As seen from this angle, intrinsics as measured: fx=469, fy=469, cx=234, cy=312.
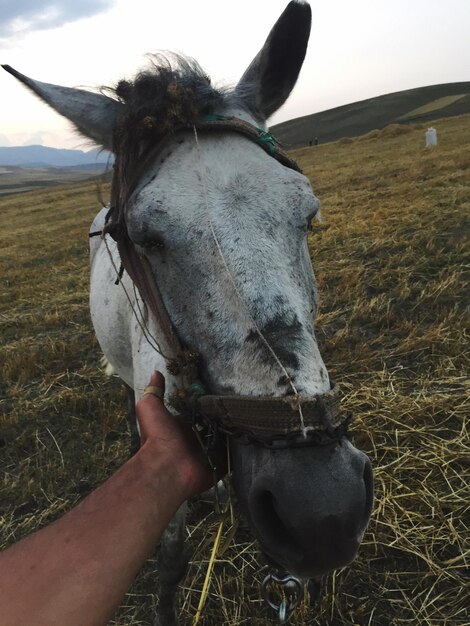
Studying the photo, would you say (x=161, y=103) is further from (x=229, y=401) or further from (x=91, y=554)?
(x=91, y=554)

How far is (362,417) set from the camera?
4242 mm

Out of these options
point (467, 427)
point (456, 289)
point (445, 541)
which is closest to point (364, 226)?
point (456, 289)

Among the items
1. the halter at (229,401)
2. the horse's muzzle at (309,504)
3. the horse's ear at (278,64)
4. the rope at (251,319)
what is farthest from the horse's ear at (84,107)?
the horse's muzzle at (309,504)

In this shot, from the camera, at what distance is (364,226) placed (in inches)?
390

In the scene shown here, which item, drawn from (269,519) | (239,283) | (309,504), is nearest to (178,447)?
(269,519)

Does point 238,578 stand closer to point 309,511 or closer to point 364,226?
point 309,511

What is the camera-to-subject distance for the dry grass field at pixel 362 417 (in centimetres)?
292

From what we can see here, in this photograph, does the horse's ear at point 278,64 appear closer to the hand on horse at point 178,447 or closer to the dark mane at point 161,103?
the dark mane at point 161,103

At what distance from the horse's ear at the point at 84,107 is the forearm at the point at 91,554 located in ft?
5.84

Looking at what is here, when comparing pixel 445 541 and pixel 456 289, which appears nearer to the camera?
pixel 445 541

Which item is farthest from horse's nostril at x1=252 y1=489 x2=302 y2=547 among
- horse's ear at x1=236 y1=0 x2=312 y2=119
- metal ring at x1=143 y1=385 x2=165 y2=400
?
horse's ear at x1=236 y1=0 x2=312 y2=119

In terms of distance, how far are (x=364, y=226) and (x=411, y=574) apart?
7.94 m

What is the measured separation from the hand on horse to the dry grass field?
1.37 ft

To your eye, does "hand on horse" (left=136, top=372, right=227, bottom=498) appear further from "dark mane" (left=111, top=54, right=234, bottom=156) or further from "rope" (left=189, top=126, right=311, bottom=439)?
"dark mane" (left=111, top=54, right=234, bottom=156)
